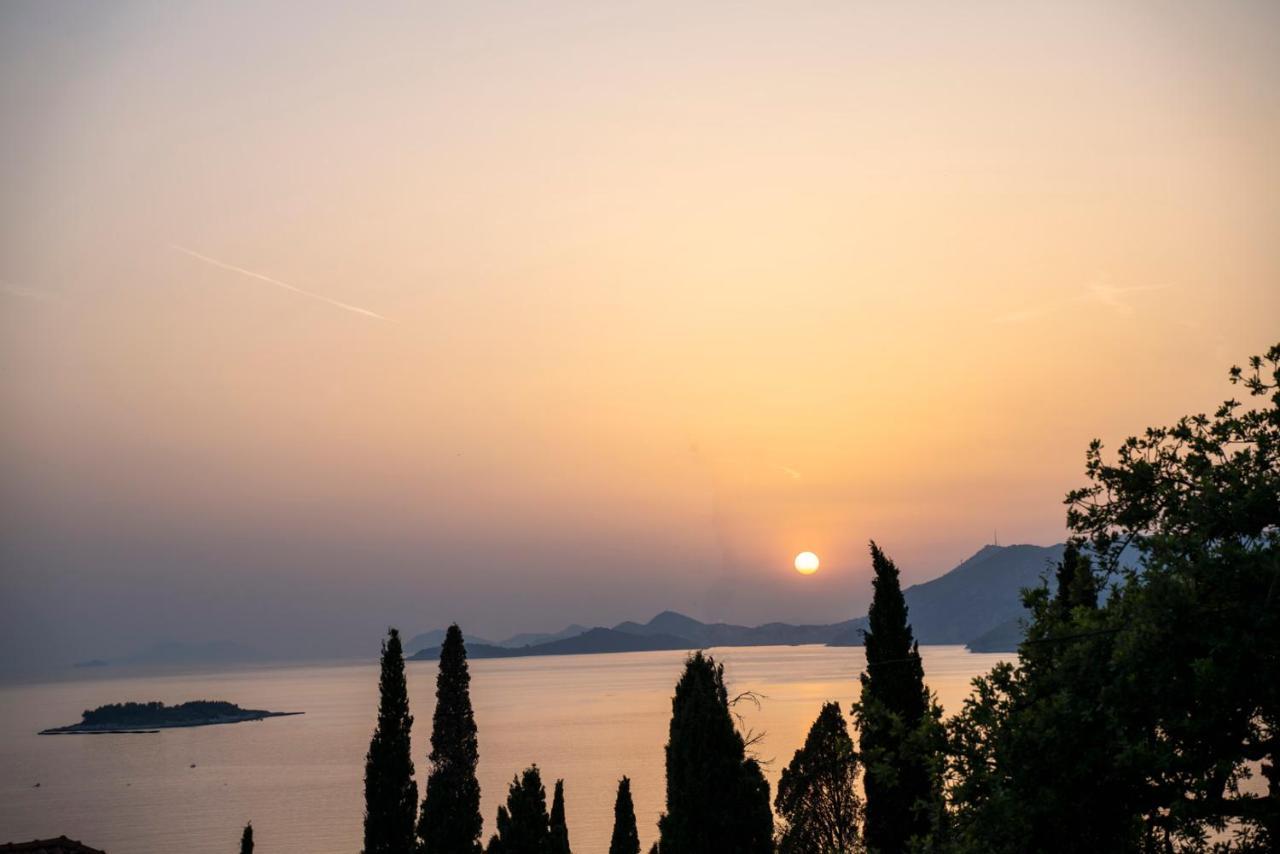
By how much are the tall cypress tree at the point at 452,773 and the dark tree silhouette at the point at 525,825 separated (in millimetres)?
6805

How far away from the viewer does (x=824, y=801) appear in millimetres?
43500

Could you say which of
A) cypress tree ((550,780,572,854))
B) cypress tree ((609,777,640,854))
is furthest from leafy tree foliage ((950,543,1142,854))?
cypress tree ((609,777,640,854))

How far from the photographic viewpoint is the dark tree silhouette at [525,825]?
47781 mm

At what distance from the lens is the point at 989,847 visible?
14648 mm

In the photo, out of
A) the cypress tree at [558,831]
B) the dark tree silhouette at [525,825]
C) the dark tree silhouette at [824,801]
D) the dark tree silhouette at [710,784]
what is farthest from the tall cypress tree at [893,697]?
the cypress tree at [558,831]

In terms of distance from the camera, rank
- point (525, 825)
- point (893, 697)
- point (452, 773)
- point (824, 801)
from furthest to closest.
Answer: point (452, 773) → point (525, 825) → point (824, 801) → point (893, 697)

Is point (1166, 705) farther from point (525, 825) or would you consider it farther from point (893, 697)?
point (525, 825)

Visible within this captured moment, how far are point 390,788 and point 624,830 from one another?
39.3 ft

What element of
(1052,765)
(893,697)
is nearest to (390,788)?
(893,697)

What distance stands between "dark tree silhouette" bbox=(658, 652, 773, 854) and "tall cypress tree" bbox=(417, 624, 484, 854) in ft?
94.8

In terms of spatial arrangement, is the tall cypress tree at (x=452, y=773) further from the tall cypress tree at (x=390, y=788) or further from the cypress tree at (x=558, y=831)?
the cypress tree at (x=558, y=831)

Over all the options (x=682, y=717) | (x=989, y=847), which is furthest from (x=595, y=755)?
(x=989, y=847)

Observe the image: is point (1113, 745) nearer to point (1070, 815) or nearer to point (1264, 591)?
point (1070, 815)

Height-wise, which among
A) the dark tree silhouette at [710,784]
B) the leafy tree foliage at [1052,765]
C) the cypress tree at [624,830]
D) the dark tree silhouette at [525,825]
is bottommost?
the cypress tree at [624,830]
